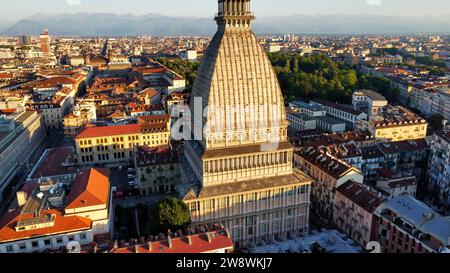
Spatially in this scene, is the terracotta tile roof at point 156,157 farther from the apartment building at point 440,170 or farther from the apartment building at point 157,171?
the apartment building at point 440,170

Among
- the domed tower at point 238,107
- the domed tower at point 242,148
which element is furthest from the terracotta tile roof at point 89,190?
the domed tower at point 238,107

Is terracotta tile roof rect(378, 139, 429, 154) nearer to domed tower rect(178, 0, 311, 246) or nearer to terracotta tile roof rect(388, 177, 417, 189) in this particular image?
terracotta tile roof rect(388, 177, 417, 189)

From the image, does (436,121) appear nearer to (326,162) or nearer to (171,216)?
(326,162)

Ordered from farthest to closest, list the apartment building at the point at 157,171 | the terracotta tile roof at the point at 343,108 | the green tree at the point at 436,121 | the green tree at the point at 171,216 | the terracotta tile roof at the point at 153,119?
1. the green tree at the point at 436,121
2. the terracotta tile roof at the point at 343,108
3. the terracotta tile roof at the point at 153,119
4. the apartment building at the point at 157,171
5. the green tree at the point at 171,216

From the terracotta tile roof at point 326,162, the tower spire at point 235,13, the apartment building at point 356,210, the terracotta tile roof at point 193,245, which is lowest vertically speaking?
the apartment building at point 356,210
